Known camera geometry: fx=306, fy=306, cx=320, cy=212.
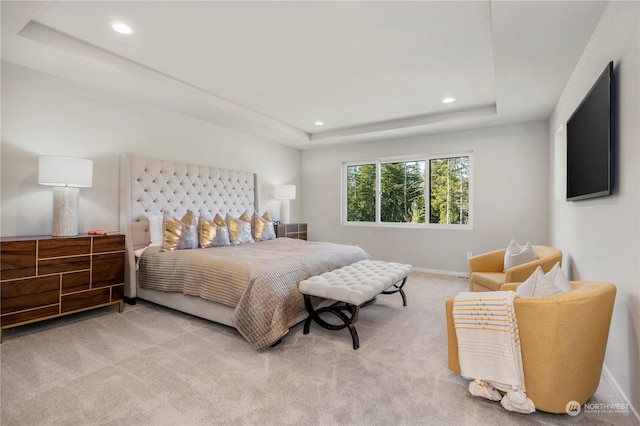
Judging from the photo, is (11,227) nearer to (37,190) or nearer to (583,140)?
(37,190)

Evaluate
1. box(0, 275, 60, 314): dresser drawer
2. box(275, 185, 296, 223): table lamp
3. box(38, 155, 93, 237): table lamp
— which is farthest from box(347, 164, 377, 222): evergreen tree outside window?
box(0, 275, 60, 314): dresser drawer

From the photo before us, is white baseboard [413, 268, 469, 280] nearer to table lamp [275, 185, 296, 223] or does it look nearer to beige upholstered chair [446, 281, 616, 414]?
table lamp [275, 185, 296, 223]

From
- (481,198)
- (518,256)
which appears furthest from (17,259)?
(481,198)

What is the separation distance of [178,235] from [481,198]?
4368 millimetres

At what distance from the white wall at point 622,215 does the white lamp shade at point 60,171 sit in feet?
13.5

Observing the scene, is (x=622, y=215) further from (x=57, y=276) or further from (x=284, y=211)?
(x=284, y=211)

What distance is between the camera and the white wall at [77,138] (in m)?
2.85

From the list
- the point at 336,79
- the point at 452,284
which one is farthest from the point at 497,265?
the point at 336,79

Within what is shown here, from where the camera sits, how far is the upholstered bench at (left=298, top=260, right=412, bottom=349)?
2.40 m

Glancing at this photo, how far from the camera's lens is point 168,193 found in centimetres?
401

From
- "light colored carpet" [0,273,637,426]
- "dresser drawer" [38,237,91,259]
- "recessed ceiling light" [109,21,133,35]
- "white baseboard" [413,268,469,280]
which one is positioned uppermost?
"recessed ceiling light" [109,21,133,35]

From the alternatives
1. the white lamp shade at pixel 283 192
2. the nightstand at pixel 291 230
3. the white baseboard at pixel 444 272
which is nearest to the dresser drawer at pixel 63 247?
the nightstand at pixel 291 230

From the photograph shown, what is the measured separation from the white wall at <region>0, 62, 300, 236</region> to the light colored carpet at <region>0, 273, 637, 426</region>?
115cm

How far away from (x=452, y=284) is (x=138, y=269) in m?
4.09
